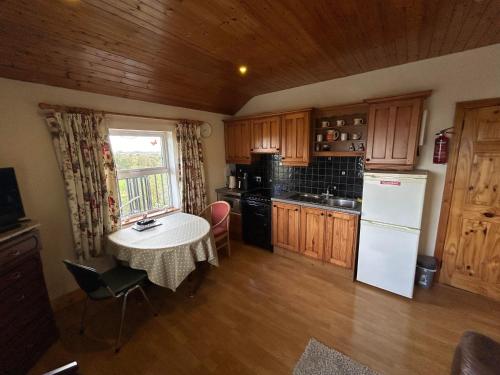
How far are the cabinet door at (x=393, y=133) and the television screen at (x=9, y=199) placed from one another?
11.0 ft

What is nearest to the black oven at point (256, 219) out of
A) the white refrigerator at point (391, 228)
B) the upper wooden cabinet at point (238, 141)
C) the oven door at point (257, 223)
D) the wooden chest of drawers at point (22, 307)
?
the oven door at point (257, 223)

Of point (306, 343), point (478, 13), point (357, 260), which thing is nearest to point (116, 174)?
point (306, 343)

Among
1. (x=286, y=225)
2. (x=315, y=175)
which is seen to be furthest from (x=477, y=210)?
(x=286, y=225)

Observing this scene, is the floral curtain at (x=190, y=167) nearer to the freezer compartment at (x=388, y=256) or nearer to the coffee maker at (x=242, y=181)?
the coffee maker at (x=242, y=181)

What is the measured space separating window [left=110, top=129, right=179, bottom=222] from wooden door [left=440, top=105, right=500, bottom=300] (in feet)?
11.8

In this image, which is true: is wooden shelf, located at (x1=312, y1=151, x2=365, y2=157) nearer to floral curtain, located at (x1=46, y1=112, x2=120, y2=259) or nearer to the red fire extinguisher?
the red fire extinguisher

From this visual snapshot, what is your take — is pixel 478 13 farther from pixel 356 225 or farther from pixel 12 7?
pixel 12 7

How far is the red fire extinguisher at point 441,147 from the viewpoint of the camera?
2.19m

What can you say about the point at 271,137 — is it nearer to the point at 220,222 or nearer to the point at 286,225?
the point at 286,225

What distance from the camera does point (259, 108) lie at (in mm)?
3650

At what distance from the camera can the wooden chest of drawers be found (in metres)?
1.42

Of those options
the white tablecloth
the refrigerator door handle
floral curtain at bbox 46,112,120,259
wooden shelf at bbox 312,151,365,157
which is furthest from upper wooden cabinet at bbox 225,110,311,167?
floral curtain at bbox 46,112,120,259

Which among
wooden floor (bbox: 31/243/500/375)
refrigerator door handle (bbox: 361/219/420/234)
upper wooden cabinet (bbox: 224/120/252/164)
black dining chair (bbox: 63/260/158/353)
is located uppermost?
upper wooden cabinet (bbox: 224/120/252/164)

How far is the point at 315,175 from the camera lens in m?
3.21
